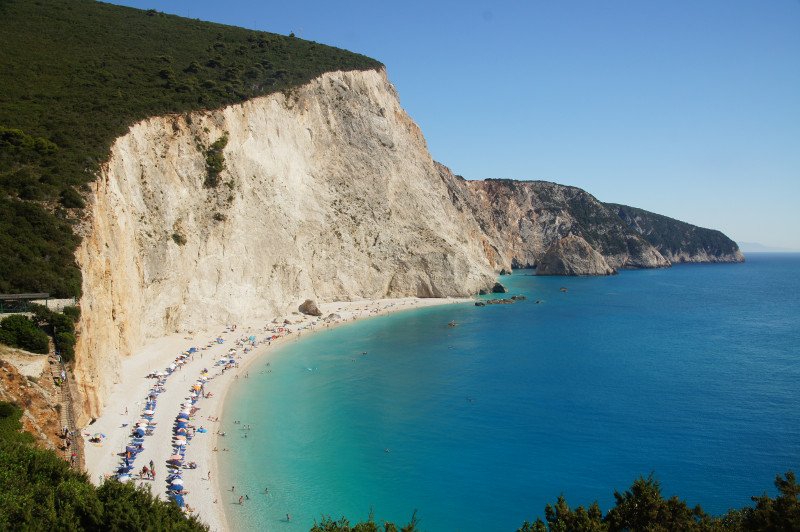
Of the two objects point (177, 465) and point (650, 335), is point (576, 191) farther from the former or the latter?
point (177, 465)

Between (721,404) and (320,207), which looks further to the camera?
(320,207)

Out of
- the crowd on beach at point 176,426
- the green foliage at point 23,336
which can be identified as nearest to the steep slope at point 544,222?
the crowd on beach at point 176,426

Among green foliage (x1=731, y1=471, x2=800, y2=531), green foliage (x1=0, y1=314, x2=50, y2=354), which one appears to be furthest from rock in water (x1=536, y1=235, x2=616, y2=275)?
green foliage (x1=0, y1=314, x2=50, y2=354)

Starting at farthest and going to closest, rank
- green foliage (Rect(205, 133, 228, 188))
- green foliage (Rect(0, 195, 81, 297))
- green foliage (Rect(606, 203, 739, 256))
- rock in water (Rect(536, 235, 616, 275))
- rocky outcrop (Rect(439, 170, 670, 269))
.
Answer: green foliage (Rect(606, 203, 739, 256)), rocky outcrop (Rect(439, 170, 670, 269)), rock in water (Rect(536, 235, 616, 275)), green foliage (Rect(205, 133, 228, 188)), green foliage (Rect(0, 195, 81, 297))

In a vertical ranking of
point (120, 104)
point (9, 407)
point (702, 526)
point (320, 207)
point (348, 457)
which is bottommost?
point (348, 457)

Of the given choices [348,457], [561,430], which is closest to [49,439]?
[348,457]

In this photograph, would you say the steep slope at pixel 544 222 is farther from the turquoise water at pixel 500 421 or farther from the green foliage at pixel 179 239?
the green foliage at pixel 179 239

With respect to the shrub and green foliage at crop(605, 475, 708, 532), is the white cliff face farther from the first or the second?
green foliage at crop(605, 475, 708, 532)

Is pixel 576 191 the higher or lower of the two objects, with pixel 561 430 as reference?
higher
